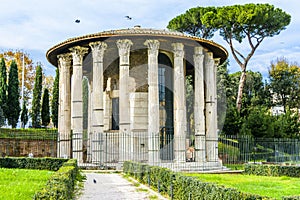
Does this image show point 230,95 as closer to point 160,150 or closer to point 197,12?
point 197,12

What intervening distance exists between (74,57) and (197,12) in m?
17.3

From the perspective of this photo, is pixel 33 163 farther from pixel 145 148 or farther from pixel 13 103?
pixel 13 103

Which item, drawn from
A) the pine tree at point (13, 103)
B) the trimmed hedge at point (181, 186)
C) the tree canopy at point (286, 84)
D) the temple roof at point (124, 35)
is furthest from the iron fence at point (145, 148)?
the tree canopy at point (286, 84)

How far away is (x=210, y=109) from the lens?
2212 cm

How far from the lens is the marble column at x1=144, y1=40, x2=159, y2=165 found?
61.1 feet

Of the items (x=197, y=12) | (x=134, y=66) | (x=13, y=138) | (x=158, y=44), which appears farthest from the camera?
(x=197, y=12)

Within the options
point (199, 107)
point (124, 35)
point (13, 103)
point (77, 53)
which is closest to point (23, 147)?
point (13, 103)

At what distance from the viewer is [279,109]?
4819 cm

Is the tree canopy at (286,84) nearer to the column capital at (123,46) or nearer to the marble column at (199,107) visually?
the marble column at (199,107)

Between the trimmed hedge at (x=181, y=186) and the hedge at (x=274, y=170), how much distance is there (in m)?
6.59

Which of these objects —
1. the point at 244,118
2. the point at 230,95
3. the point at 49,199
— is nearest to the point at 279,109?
the point at 230,95

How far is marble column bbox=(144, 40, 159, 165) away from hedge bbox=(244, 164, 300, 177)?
178 inches

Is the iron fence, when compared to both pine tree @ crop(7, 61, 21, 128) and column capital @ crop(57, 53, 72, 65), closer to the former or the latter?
pine tree @ crop(7, 61, 21, 128)

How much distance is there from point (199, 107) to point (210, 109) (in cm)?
143
